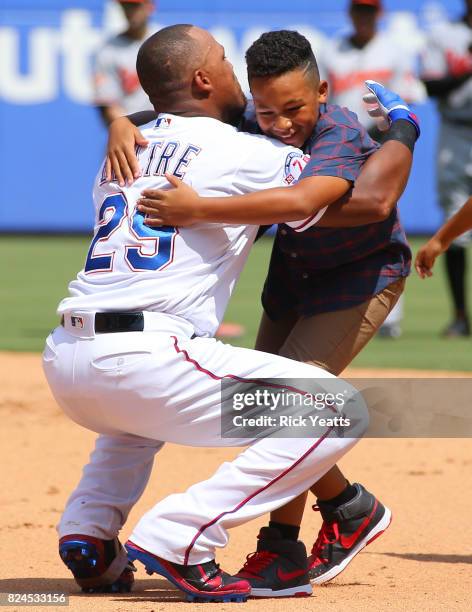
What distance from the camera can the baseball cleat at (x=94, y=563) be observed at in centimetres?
383

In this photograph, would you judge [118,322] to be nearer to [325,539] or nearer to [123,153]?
[123,153]

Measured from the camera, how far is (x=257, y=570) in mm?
3844

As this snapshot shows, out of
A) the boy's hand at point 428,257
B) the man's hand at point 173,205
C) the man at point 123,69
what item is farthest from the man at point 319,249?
the man at point 123,69

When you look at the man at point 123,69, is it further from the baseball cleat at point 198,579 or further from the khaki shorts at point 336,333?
the baseball cleat at point 198,579

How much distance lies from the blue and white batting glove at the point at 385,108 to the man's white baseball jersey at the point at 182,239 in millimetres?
446

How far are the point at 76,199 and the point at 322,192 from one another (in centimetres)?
1384

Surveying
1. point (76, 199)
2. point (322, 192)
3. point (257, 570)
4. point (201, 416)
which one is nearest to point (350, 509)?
point (257, 570)

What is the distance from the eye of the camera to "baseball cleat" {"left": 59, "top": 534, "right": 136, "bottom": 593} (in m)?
3.83

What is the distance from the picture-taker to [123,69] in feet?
31.9

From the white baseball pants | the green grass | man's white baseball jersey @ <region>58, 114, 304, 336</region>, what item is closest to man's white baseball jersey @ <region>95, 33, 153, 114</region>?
the green grass

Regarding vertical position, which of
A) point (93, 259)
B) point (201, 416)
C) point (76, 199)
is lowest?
point (76, 199)

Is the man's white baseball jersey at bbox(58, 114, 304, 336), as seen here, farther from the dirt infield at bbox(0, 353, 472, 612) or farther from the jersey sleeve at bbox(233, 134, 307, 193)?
the dirt infield at bbox(0, 353, 472, 612)

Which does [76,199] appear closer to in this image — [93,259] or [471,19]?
[471,19]

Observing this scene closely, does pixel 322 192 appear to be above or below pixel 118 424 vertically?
above
